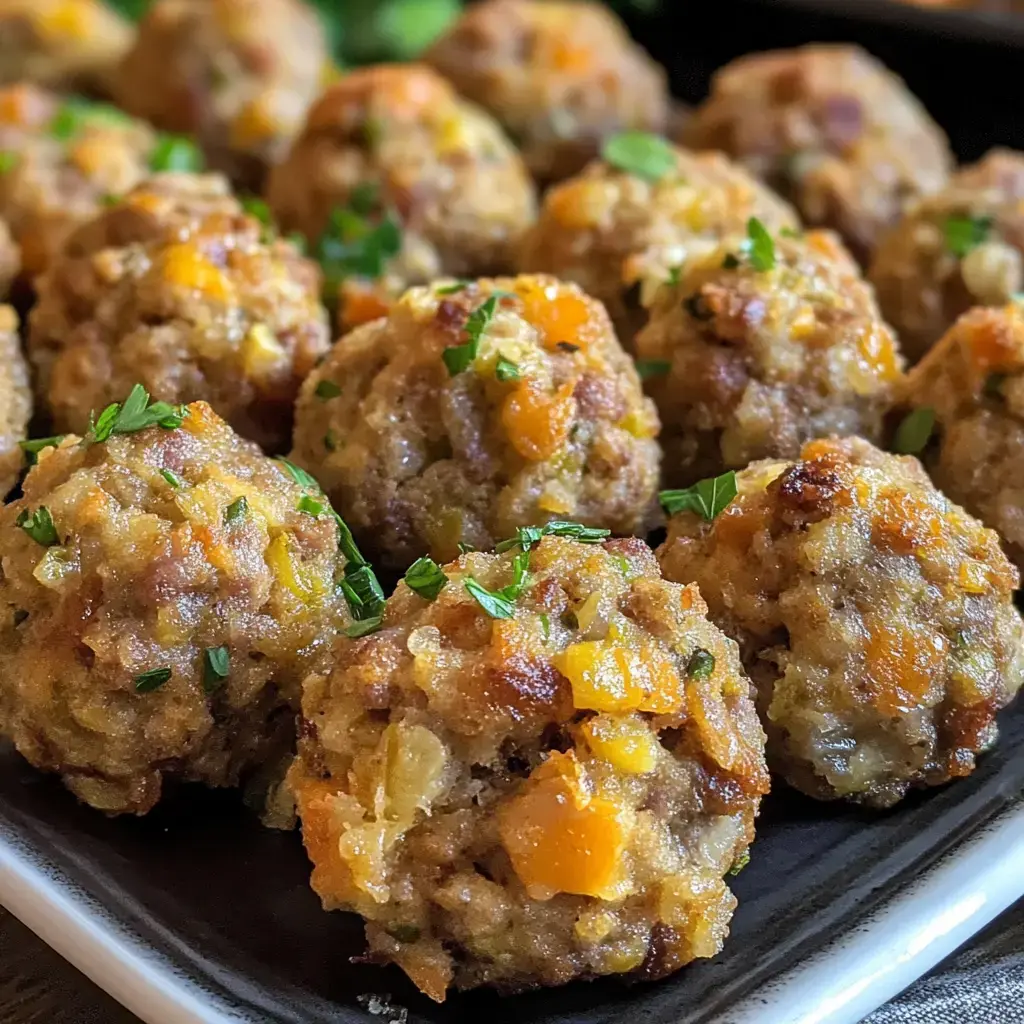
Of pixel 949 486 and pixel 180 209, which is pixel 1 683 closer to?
pixel 180 209

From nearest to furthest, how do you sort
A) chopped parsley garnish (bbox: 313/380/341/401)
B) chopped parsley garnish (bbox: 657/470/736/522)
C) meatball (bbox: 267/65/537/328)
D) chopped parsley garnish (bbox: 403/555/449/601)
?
chopped parsley garnish (bbox: 403/555/449/601) < chopped parsley garnish (bbox: 657/470/736/522) < chopped parsley garnish (bbox: 313/380/341/401) < meatball (bbox: 267/65/537/328)

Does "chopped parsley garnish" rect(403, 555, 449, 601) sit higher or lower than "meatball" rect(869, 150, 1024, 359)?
lower

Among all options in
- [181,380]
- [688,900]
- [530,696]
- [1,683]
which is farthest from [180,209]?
[688,900]

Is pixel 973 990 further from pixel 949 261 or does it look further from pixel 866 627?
pixel 949 261

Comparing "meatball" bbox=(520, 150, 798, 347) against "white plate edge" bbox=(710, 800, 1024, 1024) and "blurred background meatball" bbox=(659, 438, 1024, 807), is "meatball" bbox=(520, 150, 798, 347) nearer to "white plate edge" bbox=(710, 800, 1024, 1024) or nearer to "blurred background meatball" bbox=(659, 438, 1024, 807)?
"blurred background meatball" bbox=(659, 438, 1024, 807)

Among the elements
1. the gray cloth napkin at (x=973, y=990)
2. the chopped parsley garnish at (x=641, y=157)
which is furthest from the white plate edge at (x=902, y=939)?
the chopped parsley garnish at (x=641, y=157)

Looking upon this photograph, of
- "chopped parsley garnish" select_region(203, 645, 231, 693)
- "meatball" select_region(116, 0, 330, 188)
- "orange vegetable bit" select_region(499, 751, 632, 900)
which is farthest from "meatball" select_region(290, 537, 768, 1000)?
"meatball" select_region(116, 0, 330, 188)
